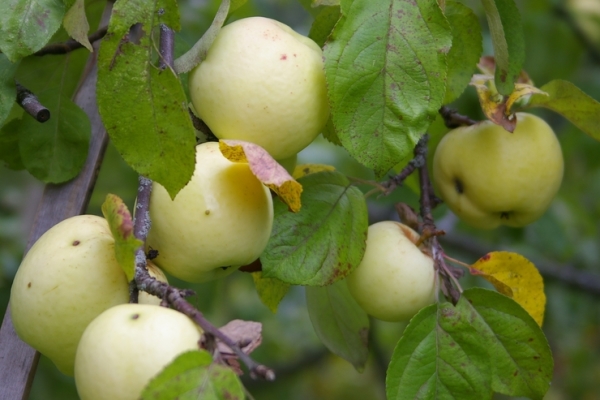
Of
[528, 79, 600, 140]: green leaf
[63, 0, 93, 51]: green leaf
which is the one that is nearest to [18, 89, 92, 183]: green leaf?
[63, 0, 93, 51]: green leaf

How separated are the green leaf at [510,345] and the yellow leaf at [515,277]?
0.07 meters

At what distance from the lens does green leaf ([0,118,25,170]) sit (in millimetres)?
1025

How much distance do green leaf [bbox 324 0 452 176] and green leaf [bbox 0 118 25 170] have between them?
0.52 m

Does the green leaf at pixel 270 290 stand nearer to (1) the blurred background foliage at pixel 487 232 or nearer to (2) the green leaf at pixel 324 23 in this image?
(2) the green leaf at pixel 324 23

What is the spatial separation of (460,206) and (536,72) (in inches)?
53.2

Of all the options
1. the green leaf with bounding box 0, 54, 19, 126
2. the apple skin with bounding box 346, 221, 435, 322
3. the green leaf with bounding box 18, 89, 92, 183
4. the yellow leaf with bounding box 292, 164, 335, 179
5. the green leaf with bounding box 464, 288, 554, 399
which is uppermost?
the green leaf with bounding box 0, 54, 19, 126

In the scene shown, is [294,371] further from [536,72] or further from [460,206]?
[460,206]

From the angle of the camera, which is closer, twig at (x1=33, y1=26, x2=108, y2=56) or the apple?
the apple

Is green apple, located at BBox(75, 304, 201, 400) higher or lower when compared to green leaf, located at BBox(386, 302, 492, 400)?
higher

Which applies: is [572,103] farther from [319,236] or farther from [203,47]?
[203,47]

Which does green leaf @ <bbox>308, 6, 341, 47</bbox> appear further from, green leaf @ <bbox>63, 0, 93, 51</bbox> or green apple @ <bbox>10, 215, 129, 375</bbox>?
green apple @ <bbox>10, 215, 129, 375</bbox>

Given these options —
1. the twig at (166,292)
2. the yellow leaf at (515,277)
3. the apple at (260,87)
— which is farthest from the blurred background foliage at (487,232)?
the twig at (166,292)

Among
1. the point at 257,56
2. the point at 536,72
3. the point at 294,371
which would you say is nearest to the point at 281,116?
the point at 257,56

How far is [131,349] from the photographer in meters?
0.62
